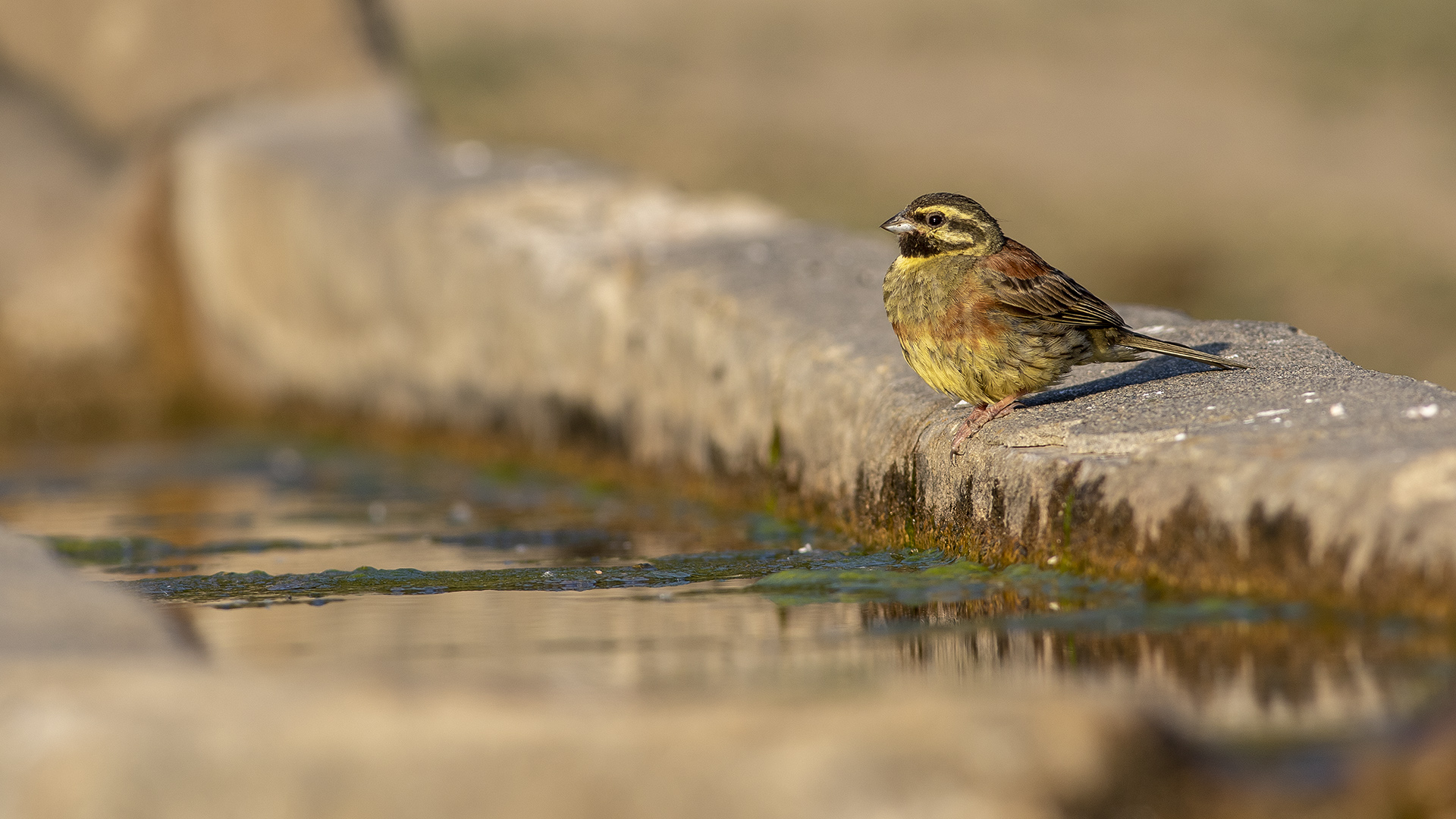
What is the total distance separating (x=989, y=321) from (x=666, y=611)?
1.24m

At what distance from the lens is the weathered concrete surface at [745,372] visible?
13.8 feet

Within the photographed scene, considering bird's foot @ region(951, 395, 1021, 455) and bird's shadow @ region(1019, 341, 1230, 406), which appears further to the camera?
bird's shadow @ region(1019, 341, 1230, 406)

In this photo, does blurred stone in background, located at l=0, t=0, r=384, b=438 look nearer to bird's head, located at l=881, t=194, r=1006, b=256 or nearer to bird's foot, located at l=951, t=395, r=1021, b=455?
bird's head, located at l=881, t=194, r=1006, b=256

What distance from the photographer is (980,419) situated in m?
5.33

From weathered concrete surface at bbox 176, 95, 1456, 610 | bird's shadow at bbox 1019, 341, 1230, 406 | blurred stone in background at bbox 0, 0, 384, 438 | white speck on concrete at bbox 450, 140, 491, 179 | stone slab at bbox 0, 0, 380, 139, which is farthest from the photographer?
stone slab at bbox 0, 0, 380, 139

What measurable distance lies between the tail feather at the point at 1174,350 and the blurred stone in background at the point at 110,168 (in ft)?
26.8

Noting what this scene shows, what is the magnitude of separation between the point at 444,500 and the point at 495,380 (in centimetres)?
135

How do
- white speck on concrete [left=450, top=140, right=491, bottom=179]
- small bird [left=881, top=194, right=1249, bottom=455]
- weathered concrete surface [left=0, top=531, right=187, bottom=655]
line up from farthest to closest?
white speck on concrete [left=450, top=140, right=491, bottom=179] < small bird [left=881, top=194, right=1249, bottom=455] < weathered concrete surface [left=0, top=531, right=187, bottom=655]

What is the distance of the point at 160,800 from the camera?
3016 millimetres

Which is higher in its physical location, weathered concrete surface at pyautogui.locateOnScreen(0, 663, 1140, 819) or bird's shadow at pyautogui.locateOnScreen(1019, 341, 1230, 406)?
bird's shadow at pyautogui.locateOnScreen(1019, 341, 1230, 406)

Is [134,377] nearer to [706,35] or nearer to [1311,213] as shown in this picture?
[1311,213]

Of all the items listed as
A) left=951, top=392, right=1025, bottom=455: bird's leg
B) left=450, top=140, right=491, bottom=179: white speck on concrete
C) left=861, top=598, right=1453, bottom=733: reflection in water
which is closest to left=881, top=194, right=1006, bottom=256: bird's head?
left=951, top=392, right=1025, bottom=455: bird's leg

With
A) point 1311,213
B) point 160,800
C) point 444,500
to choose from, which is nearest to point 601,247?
point 444,500

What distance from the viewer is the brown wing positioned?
5.25m
